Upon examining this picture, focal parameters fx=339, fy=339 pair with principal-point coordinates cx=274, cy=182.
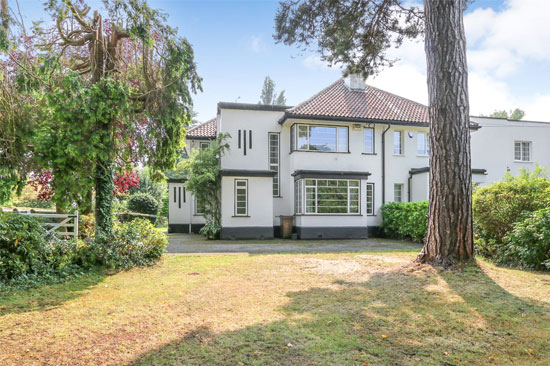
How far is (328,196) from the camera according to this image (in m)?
16.8

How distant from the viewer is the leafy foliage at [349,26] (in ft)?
32.5

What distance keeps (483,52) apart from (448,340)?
11.5m

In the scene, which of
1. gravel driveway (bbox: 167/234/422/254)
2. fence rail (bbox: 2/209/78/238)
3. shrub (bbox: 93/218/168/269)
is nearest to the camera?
fence rail (bbox: 2/209/78/238)

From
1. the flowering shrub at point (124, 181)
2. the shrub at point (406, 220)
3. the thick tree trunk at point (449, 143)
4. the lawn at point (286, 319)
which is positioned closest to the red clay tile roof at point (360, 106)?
the shrub at point (406, 220)

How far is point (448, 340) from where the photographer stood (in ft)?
11.7

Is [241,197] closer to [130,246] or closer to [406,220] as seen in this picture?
[406,220]

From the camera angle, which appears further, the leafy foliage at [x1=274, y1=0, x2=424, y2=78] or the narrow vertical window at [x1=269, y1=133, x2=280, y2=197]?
the narrow vertical window at [x1=269, y1=133, x2=280, y2=197]

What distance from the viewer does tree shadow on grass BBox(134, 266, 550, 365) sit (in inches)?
124

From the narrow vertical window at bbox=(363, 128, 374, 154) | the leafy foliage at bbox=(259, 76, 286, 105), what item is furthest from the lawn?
the leafy foliage at bbox=(259, 76, 286, 105)

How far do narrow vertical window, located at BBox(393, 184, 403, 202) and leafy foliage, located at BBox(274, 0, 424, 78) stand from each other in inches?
363

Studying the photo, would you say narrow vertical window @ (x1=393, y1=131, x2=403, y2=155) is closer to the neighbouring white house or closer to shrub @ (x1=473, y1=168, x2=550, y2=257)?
the neighbouring white house

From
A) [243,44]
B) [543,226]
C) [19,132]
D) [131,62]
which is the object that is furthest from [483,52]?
Result: [19,132]

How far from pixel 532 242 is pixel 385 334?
5597mm

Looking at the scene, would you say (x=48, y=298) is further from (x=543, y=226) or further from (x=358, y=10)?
(x=358, y=10)
